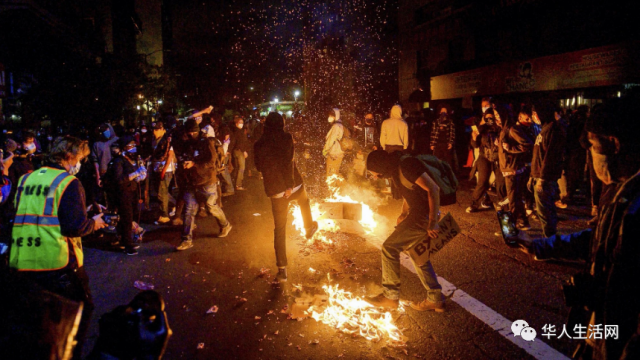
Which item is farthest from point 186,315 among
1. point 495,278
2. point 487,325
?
point 495,278

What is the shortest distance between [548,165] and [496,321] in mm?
3256

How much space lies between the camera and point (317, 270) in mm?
5895

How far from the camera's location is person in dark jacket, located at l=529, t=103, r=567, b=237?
6449 millimetres

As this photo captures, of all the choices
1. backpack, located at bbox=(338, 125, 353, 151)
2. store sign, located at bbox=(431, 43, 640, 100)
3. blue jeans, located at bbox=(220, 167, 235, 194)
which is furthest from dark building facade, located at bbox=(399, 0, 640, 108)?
blue jeans, located at bbox=(220, 167, 235, 194)

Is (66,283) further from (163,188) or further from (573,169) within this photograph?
(573,169)

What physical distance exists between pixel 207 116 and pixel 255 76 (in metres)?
37.8

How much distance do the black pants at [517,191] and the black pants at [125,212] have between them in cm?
654

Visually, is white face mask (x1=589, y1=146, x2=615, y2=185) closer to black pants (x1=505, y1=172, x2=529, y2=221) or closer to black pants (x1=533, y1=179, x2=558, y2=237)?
black pants (x1=533, y1=179, x2=558, y2=237)

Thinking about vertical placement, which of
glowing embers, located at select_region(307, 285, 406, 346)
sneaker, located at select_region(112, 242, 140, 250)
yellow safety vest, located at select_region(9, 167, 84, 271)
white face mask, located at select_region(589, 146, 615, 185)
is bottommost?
glowing embers, located at select_region(307, 285, 406, 346)

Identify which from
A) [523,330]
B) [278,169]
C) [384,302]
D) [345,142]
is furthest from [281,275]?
[345,142]

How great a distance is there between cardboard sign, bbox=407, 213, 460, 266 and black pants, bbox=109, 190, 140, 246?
15.4 ft

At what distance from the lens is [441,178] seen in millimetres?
4496

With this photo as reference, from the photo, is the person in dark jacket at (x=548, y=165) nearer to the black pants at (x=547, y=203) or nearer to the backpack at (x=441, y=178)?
the black pants at (x=547, y=203)

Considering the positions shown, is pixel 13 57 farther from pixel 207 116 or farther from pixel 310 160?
pixel 310 160
